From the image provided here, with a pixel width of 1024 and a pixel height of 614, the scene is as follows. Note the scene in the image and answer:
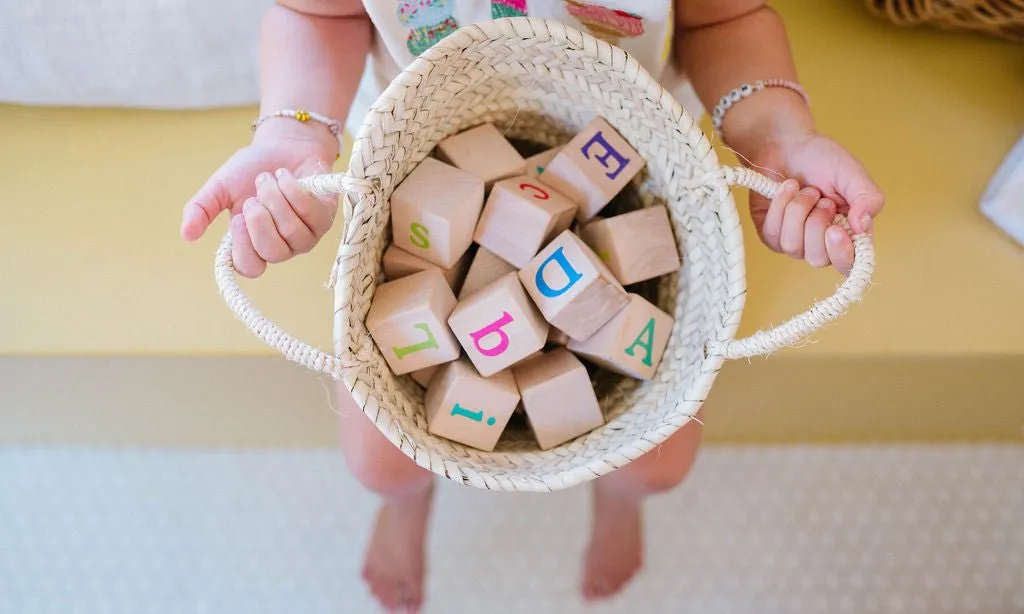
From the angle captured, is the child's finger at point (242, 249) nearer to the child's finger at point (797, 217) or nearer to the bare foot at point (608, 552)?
the child's finger at point (797, 217)

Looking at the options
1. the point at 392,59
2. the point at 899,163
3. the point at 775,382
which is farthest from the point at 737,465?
the point at 392,59

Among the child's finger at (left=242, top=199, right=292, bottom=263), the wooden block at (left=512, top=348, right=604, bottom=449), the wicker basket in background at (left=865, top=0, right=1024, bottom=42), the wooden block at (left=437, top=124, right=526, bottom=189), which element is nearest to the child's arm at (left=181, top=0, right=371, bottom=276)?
the child's finger at (left=242, top=199, right=292, bottom=263)

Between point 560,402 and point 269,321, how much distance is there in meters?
0.24

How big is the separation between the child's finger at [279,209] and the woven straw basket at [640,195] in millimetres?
23

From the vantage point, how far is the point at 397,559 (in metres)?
0.93

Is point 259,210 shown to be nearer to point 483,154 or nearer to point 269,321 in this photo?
point 269,321

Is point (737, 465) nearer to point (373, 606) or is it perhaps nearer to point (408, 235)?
point (373, 606)

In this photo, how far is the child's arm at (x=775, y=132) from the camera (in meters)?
0.55

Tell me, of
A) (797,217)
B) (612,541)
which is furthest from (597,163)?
(612,541)

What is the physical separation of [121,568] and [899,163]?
1.06m

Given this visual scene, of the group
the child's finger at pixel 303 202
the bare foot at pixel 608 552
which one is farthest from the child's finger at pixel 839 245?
the bare foot at pixel 608 552

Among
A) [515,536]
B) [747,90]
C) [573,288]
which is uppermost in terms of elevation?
[747,90]

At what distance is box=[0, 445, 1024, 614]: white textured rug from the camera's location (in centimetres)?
97

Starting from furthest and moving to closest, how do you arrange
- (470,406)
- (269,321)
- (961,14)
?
(961,14) → (470,406) → (269,321)
